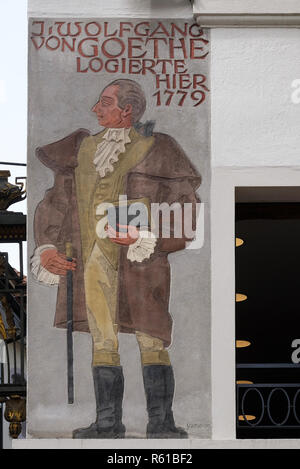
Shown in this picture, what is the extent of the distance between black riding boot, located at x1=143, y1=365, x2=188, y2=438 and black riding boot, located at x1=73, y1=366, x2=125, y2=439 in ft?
0.84

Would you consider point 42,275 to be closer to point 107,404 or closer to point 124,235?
point 124,235

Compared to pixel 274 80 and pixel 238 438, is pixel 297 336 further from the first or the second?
pixel 274 80

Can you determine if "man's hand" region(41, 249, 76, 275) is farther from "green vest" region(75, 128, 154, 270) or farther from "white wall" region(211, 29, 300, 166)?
"white wall" region(211, 29, 300, 166)

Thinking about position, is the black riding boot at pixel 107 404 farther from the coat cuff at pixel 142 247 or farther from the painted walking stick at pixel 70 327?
the coat cuff at pixel 142 247

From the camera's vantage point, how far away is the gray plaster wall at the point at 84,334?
37.9 ft

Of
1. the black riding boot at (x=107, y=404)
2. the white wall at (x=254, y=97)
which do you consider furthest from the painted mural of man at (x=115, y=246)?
the white wall at (x=254, y=97)

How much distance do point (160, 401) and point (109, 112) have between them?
111 inches

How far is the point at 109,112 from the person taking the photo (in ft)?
39.1

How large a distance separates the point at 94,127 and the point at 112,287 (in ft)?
5.13

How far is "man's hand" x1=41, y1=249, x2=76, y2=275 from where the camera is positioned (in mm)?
11671

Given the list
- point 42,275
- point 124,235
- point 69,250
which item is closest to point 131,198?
point 124,235

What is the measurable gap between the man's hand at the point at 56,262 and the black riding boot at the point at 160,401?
1.20 meters

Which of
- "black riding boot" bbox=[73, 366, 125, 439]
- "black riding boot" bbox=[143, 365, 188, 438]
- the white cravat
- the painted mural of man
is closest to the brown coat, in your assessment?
the painted mural of man
